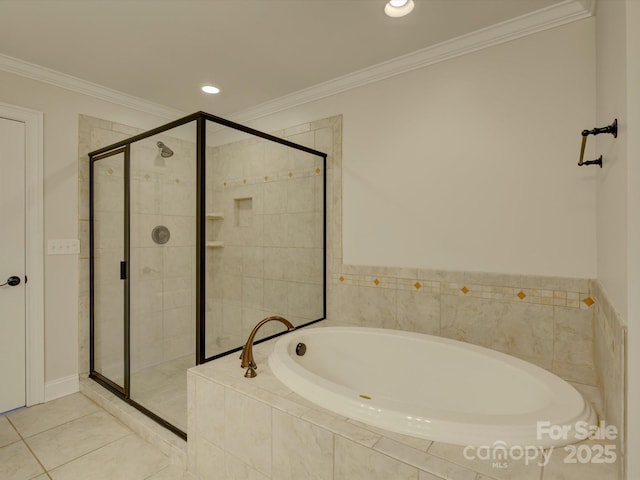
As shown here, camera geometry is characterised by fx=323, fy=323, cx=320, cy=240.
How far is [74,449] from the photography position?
1905 mm

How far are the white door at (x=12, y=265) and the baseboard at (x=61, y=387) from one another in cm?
13

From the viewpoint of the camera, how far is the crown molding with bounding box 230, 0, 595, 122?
1756 millimetres

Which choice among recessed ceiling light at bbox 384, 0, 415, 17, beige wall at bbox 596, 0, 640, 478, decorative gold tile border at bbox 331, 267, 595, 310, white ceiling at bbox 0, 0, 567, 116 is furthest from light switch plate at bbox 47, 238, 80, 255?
beige wall at bbox 596, 0, 640, 478

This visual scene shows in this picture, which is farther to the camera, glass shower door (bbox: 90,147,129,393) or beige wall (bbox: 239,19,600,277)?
glass shower door (bbox: 90,147,129,393)

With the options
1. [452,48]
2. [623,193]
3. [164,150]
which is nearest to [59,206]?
[164,150]

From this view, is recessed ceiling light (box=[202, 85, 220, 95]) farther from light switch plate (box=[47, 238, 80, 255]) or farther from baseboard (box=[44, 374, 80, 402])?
baseboard (box=[44, 374, 80, 402])

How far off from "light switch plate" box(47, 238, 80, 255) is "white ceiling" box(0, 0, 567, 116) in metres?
1.28

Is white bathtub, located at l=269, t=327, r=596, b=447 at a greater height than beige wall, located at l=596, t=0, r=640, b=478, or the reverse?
beige wall, located at l=596, t=0, r=640, b=478

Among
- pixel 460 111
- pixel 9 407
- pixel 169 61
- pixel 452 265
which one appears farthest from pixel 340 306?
pixel 9 407

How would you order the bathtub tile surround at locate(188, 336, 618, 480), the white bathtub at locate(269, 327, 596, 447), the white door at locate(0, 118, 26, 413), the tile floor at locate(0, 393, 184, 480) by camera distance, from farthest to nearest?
1. the white door at locate(0, 118, 26, 413)
2. the tile floor at locate(0, 393, 184, 480)
3. the white bathtub at locate(269, 327, 596, 447)
4. the bathtub tile surround at locate(188, 336, 618, 480)

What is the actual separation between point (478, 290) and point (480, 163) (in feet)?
2.62

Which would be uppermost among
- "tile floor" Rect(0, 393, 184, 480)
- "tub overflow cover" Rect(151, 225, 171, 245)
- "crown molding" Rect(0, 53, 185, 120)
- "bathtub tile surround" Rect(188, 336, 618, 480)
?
"crown molding" Rect(0, 53, 185, 120)

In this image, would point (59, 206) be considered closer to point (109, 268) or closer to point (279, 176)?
point (109, 268)

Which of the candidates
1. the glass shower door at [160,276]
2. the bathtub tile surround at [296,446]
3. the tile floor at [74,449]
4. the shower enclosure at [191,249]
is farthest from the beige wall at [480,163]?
the tile floor at [74,449]
